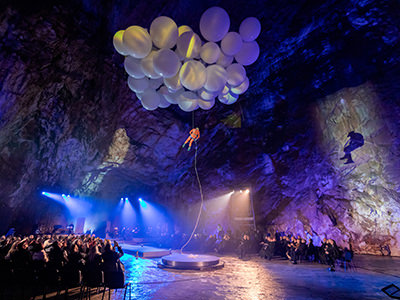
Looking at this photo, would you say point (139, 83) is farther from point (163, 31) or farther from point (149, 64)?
point (163, 31)

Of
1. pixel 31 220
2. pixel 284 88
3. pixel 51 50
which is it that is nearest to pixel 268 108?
pixel 284 88

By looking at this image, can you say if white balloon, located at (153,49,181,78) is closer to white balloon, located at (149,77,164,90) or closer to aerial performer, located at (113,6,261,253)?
aerial performer, located at (113,6,261,253)

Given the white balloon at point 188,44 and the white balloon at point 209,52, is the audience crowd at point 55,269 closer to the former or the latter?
the white balloon at point 188,44

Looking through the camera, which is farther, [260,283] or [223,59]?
[260,283]

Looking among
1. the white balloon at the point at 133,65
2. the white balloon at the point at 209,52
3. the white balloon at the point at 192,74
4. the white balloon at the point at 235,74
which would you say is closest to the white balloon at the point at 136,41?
the white balloon at the point at 133,65

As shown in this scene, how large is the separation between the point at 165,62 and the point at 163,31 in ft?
2.80

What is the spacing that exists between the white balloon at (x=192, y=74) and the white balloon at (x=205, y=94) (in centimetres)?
87

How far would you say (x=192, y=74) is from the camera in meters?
5.87

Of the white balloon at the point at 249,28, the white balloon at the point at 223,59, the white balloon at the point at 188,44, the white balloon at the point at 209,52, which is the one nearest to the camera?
the white balloon at the point at 188,44

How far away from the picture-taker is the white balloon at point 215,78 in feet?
20.7

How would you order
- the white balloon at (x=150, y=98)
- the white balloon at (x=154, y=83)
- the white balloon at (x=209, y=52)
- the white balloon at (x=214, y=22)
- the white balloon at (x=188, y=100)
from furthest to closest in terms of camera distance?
the white balloon at (x=150, y=98)
the white balloon at (x=188, y=100)
the white balloon at (x=154, y=83)
the white balloon at (x=209, y=52)
the white balloon at (x=214, y=22)

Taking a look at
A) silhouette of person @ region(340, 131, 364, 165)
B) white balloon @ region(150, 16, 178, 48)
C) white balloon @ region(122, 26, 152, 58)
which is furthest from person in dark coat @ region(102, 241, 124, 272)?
silhouette of person @ region(340, 131, 364, 165)

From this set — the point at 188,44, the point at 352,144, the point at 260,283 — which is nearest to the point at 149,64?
the point at 188,44

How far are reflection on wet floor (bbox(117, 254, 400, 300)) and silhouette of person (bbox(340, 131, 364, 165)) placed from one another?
21.7 ft
